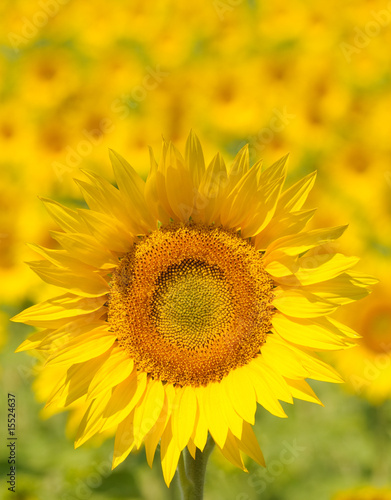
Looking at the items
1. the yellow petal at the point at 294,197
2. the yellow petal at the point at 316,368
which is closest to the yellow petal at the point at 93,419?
the yellow petal at the point at 316,368

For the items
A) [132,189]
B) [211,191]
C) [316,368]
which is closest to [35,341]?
[132,189]

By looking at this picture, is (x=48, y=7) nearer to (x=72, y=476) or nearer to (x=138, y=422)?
(x=72, y=476)

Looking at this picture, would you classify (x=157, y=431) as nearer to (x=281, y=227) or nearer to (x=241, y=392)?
(x=241, y=392)

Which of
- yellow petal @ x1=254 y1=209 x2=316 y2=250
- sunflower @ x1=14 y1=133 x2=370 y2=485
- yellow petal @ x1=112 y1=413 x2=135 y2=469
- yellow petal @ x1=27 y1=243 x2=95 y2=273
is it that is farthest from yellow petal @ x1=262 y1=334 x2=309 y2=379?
yellow petal @ x1=27 y1=243 x2=95 y2=273

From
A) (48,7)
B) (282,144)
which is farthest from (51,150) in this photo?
(282,144)

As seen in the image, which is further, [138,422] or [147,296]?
[147,296]

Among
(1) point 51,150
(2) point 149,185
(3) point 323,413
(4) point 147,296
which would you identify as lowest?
(3) point 323,413

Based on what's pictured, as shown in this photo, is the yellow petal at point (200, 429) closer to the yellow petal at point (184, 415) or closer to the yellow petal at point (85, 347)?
the yellow petal at point (184, 415)
